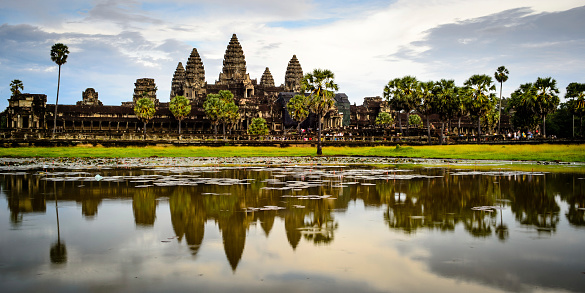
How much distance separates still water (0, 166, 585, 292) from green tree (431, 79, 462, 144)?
223 feet

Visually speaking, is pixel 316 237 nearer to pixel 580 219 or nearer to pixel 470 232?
pixel 470 232

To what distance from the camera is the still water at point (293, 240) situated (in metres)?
7.44

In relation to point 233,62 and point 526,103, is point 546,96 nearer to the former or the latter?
point 526,103

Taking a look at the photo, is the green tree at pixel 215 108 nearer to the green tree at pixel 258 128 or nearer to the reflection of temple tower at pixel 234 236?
the green tree at pixel 258 128

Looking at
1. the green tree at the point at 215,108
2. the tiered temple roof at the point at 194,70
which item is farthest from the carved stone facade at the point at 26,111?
the tiered temple roof at the point at 194,70

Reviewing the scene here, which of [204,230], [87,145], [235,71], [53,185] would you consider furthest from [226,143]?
[235,71]

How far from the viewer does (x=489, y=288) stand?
706cm

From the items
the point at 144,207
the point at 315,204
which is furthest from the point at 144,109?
the point at 315,204

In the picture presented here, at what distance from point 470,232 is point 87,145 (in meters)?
64.6

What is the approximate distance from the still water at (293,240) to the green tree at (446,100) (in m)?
68.0

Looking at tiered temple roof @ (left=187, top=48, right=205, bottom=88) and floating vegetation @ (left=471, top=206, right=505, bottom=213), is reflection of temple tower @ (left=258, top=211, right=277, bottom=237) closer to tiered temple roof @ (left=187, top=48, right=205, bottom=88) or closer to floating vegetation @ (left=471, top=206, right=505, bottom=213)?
floating vegetation @ (left=471, top=206, right=505, bottom=213)

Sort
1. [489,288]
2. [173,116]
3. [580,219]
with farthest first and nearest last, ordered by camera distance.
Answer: [173,116]
[580,219]
[489,288]

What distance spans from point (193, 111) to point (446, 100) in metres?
73.5

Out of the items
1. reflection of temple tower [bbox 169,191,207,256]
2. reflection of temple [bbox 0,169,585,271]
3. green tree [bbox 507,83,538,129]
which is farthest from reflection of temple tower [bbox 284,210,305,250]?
green tree [bbox 507,83,538,129]
